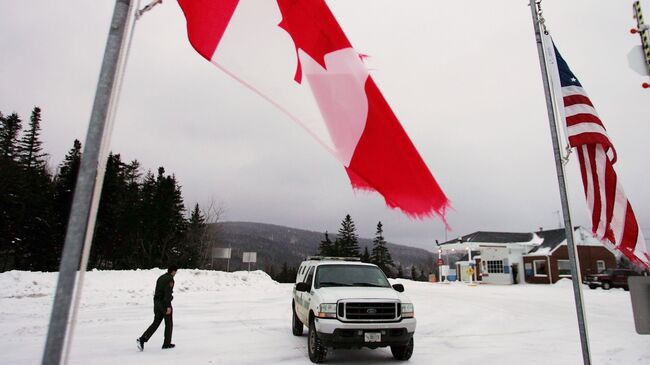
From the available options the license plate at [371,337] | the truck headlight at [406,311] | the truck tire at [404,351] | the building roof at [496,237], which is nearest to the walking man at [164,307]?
the license plate at [371,337]

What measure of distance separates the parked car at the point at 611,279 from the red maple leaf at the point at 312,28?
40635 mm

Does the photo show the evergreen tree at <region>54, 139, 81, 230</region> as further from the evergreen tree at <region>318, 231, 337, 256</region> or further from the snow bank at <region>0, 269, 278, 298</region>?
the evergreen tree at <region>318, 231, 337, 256</region>

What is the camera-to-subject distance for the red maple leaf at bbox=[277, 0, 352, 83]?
12.4 ft

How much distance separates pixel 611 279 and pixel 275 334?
114ft

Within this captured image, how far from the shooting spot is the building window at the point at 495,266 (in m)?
49.7

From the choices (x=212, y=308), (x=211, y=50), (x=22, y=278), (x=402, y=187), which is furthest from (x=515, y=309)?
(x=22, y=278)

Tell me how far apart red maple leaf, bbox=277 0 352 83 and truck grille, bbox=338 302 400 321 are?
6.15 meters

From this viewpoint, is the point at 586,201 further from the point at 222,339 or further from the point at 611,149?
the point at 222,339

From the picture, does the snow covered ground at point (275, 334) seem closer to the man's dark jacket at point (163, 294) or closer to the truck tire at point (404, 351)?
the truck tire at point (404, 351)

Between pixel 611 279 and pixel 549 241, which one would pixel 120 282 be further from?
pixel 549 241

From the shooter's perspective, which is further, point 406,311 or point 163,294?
point 163,294

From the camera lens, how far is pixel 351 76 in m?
3.85

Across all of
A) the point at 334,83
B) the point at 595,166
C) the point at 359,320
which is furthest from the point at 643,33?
the point at 359,320

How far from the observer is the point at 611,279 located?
35.8m
